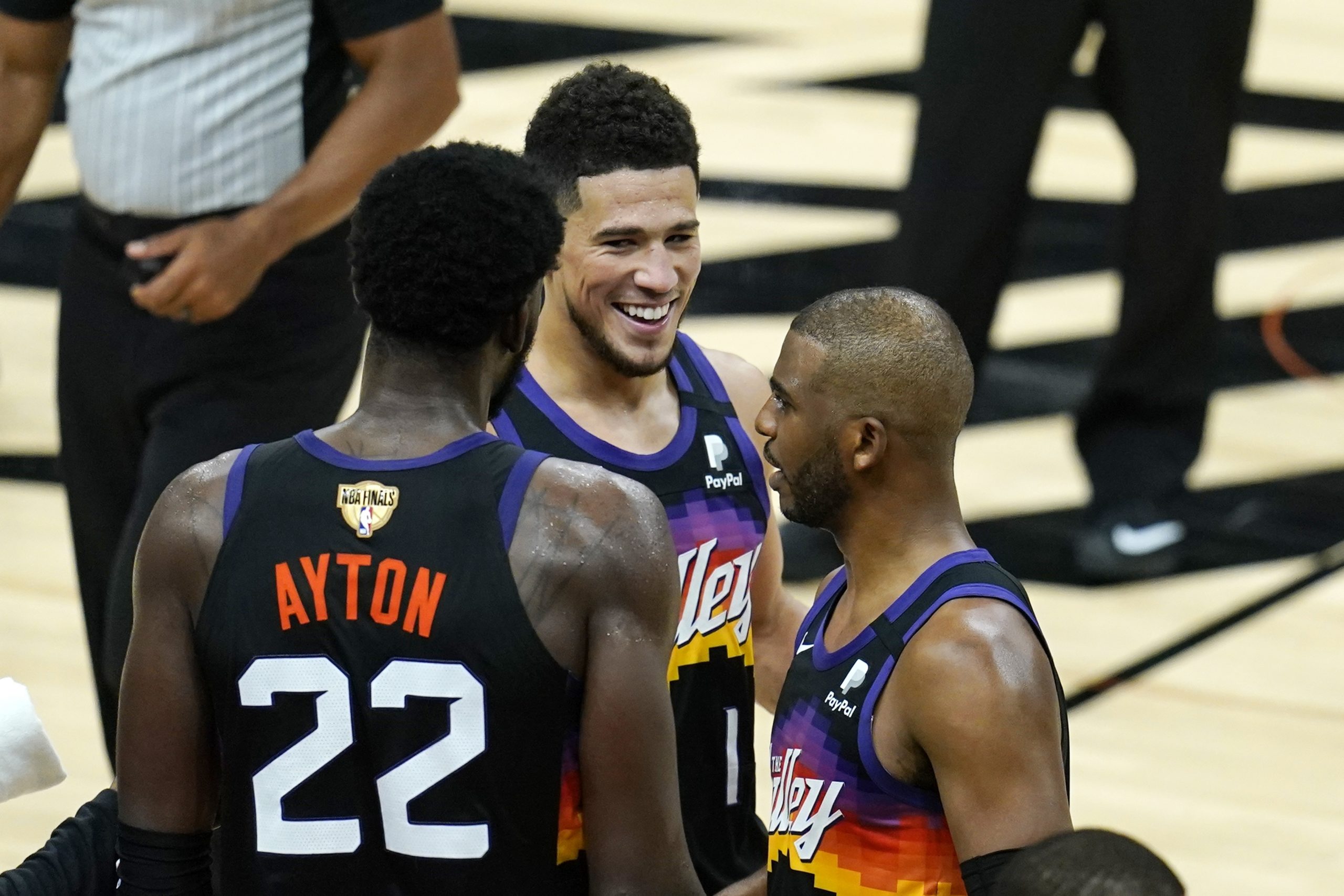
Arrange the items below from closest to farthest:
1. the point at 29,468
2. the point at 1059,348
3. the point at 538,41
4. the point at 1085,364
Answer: the point at 29,468
the point at 1085,364
the point at 1059,348
the point at 538,41

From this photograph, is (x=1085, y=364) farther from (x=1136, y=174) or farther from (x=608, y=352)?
(x=608, y=352)

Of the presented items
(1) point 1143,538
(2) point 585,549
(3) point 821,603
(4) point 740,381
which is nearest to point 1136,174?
(1) point 1143,538

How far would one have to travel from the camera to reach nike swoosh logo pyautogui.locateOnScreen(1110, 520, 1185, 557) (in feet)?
17.5

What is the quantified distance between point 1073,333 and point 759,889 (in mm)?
4493

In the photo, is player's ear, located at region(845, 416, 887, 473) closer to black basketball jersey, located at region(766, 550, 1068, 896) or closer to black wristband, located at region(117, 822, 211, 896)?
black basketball jersey, located at region(766, 550, 1068, 896)

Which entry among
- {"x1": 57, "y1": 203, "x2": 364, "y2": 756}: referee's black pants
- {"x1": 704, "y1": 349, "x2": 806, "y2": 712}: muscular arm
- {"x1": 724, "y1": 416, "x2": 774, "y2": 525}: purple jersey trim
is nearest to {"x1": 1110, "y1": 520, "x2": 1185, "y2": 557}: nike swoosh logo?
{"x1": 704, "y1": 349, "x2": 806, "y2": 712}: muscular arm

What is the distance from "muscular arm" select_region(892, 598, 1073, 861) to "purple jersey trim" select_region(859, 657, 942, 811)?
3 centimetres

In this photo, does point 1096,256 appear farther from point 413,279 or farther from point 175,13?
point 413,279

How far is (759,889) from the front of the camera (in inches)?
105

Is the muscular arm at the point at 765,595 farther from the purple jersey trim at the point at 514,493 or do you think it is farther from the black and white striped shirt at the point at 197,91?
the purple jersey trim at the point at 514,493

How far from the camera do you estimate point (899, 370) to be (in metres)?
2.37

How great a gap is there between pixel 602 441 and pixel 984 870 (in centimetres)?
99

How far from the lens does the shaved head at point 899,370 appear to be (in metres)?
2.37

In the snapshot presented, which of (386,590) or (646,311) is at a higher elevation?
(386,590)
